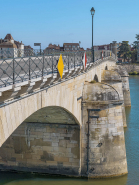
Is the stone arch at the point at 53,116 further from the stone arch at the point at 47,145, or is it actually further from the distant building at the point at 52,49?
the distant building at the point at 52,49

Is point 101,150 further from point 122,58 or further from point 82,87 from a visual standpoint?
point 122,58

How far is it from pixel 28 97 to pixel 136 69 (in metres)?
86.5

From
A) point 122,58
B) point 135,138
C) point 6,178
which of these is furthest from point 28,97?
point 122,58

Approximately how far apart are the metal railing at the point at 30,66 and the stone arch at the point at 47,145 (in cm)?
369

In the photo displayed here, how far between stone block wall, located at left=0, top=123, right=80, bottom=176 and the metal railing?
4113mm

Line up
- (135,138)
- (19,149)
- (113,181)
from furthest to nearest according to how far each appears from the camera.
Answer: (135,138) < (19,149) < (113,181)

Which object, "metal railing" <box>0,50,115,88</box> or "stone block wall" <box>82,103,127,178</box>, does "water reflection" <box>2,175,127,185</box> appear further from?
"metal railing" <box>0,50,115,88</box>

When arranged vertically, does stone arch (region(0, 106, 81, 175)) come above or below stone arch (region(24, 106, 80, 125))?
below

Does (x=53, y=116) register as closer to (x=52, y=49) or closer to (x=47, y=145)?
(x=47, y=145)

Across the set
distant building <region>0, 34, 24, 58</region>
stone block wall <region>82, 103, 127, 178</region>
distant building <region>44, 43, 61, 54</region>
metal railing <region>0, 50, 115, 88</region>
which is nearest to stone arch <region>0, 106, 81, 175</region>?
stone block wall <region>82, 103, 127, 178</region>

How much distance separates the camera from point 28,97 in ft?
31.9

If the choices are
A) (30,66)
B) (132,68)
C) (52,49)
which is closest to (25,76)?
(30,66)

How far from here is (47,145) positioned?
56.6ft

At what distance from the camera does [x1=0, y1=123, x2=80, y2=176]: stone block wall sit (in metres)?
17.0
